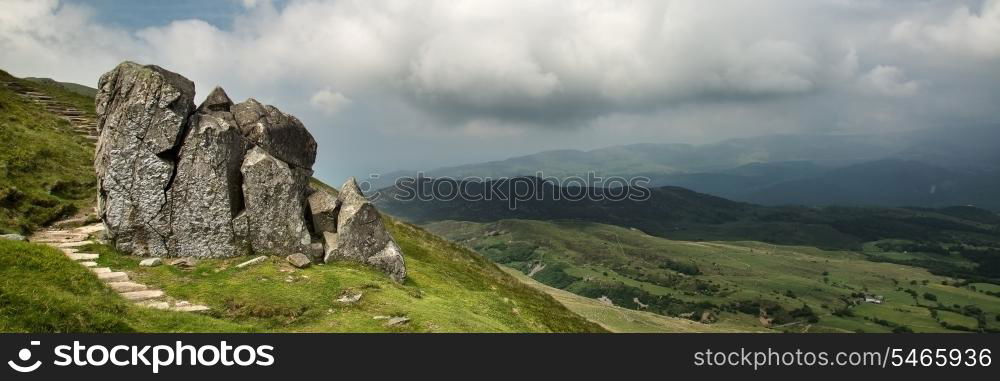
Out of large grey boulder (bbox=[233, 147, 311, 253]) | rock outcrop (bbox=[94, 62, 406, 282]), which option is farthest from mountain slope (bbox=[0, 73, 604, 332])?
large grey boulder (bbox=[233, 147, 311, 253])

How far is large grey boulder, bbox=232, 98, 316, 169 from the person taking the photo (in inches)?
1490

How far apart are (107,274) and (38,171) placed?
24707mm

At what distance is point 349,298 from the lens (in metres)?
28.3

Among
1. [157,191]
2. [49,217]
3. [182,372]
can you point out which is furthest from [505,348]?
[49,217]

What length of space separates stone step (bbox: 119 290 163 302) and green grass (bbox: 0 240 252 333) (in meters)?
1.82

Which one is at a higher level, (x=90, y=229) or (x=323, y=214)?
(x=323, y=214)

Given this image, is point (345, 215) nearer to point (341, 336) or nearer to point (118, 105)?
point (118, 105)

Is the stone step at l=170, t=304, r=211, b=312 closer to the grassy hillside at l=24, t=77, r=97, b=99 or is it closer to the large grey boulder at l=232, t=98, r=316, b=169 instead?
the large grey boulder at l=232, t=98, r=316, b=169

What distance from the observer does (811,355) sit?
19781mm

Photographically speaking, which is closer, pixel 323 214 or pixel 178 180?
pixel 178 180

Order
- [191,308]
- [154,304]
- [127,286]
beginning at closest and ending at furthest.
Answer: [154,304] → [191,308] → [127,286]

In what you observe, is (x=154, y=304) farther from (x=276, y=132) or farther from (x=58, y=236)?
(x=276, y=132)

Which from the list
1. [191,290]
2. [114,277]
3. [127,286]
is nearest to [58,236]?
[114,277]

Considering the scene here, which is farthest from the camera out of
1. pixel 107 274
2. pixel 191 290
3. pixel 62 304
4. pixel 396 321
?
pixel 107 274
